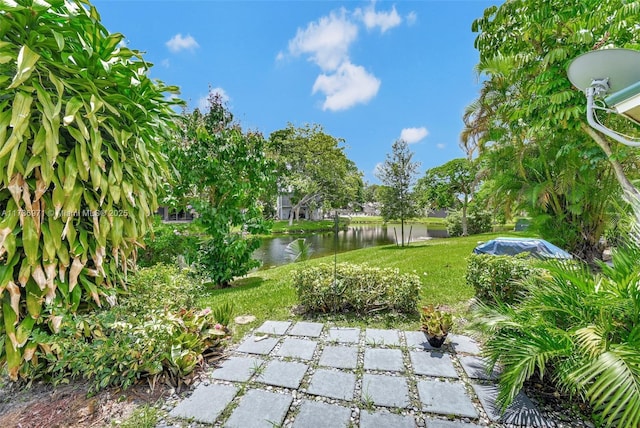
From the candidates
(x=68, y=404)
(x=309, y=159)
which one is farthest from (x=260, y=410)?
(x=309, y=159)

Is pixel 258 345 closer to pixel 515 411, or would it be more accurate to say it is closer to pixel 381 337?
pixel 381 337

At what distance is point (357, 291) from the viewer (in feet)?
12.9

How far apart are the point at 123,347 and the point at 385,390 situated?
2154 millimetres

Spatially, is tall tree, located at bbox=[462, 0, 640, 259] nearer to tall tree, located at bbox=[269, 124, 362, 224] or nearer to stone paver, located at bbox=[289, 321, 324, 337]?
stone paver, located at bbox=[289, 321, 324, 337]

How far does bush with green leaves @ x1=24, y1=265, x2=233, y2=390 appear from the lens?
1997 mm

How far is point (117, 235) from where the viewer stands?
2256 mm

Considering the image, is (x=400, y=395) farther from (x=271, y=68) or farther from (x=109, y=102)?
(x=271, y=68)

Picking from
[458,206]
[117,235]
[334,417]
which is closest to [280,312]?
[334,417]

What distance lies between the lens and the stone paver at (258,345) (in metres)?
2.85

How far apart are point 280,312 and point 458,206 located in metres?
23.6

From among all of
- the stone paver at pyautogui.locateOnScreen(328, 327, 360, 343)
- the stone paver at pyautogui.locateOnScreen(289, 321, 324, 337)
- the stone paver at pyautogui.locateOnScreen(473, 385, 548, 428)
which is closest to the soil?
the stone paver at pyautogui.locateOnScreen(289, 321, 324, 337)

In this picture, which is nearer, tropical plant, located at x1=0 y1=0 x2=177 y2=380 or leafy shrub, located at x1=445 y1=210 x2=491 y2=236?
tropical plant, located at x1=0 y1=0 x2=177 y2=380

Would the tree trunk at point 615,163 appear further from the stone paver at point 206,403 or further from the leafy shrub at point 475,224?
the leafy shrub at point 475,224

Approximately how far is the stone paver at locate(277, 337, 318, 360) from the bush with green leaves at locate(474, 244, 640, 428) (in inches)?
67.5
